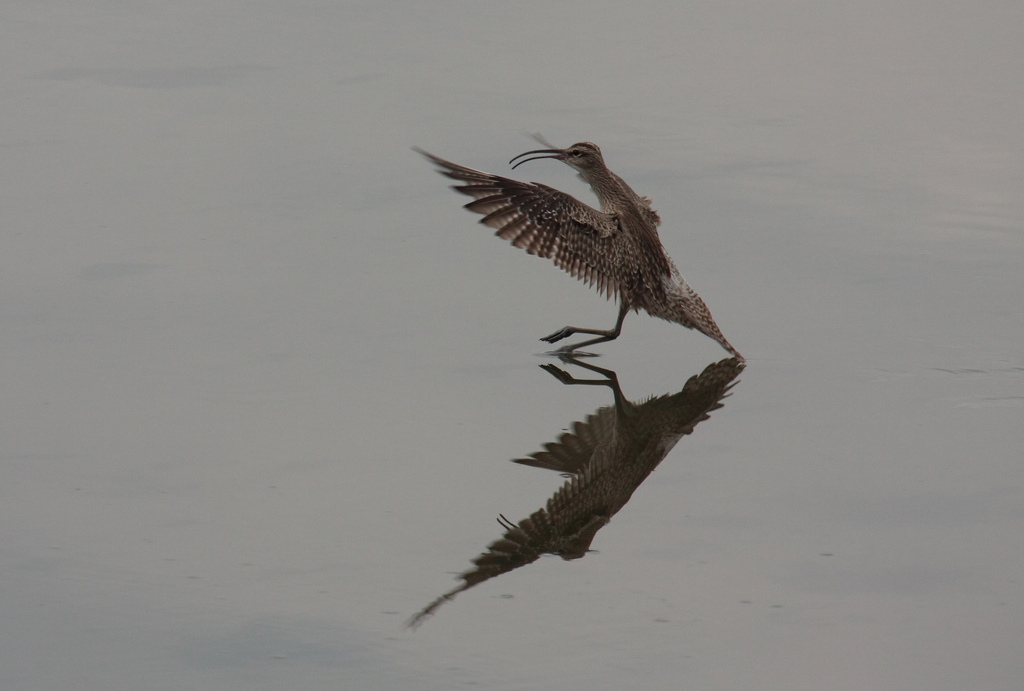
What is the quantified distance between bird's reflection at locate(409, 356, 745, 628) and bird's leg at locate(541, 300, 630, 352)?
110mm

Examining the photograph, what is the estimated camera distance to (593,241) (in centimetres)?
832

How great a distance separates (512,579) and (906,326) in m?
3.25

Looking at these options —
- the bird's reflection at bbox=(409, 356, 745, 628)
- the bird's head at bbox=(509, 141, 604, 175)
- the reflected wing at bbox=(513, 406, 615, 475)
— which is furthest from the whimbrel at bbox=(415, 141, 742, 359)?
the reflected wing at bbox=(513, 406, 615, 475)

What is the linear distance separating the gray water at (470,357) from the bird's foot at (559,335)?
0.11 meters

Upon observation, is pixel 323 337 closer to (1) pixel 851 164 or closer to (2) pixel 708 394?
(2) pixel 708 394

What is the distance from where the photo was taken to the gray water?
5.54m

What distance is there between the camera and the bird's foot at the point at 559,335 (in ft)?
26.4

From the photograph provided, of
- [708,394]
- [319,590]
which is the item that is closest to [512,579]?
[319,590]

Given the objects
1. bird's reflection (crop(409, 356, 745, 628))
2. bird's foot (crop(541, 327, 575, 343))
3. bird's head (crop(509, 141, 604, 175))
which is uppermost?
bird's head (crop(509, 141, 604, 175))

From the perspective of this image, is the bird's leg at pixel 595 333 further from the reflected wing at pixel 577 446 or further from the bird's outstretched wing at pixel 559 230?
the reflected wing at pixel 577 446

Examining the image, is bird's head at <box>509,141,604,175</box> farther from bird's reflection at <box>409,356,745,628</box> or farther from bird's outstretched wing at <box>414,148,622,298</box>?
bird's reflection at <box>409,356,745,628</box>

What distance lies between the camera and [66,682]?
5141 mm

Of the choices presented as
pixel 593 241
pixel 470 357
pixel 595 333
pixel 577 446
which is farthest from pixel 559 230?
pixel 577 446

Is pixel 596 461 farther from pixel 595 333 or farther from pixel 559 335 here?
pixel 595 333
